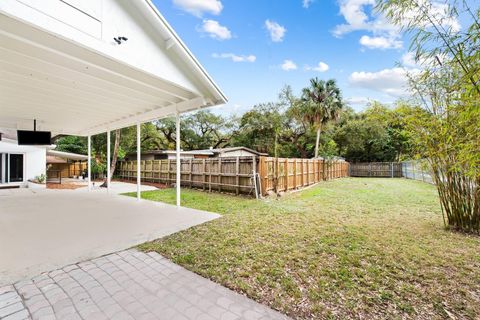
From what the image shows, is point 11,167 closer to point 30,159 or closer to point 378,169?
point 30,159

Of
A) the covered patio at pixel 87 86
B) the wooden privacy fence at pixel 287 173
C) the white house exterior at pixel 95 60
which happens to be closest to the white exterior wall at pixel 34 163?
the covered patio at pixel 87 86

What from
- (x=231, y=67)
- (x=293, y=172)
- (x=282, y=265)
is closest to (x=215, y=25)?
(x=231, y=67)

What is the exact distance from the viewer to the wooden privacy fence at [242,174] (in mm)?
8742

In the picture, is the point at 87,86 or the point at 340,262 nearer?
the point at 340,262

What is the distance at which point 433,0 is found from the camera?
270 centimetres

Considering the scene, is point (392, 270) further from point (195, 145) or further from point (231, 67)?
point (195, 145)

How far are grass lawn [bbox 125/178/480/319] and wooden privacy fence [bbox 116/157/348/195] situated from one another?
3271 mm

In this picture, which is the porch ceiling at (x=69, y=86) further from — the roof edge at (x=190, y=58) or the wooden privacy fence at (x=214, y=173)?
the wooden privacy fence at (x=214, y=173)

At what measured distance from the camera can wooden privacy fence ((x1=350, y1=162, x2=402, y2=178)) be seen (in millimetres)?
20442

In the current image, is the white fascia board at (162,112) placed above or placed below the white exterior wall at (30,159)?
above

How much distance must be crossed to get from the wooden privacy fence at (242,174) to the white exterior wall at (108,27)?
200 inches

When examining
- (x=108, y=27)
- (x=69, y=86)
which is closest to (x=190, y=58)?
(x=108, y=27)

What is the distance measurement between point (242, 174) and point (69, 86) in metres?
6.01

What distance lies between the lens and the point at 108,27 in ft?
10.6
